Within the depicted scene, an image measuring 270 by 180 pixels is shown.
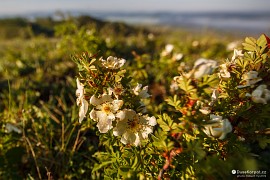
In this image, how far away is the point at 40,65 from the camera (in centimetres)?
466

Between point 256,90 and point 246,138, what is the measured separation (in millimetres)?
261

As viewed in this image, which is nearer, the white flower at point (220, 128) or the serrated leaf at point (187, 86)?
the serrated leaf at point (187, 86)

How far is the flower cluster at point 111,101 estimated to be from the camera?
4.67ft

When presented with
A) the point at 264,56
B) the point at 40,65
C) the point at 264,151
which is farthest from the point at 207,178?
the point at 40,65

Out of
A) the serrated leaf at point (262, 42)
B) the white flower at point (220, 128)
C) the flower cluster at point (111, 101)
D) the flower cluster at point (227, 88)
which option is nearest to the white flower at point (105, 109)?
the flower cluster at point (111, 101)

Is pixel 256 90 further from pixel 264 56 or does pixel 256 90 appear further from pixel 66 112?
pixel 66 112

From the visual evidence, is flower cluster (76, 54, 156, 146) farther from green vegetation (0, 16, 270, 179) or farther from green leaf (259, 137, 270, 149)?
green leaf (259, 137, 270, 149)

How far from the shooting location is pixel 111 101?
142 cm

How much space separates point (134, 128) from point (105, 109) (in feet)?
0.55

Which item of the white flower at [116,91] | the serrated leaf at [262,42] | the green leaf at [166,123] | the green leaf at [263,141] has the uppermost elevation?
the serrated leaf at [262,42]

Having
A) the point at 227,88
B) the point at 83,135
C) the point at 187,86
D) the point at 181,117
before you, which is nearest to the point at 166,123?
the point at 181,117

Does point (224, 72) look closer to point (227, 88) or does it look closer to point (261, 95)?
point (227, 88)

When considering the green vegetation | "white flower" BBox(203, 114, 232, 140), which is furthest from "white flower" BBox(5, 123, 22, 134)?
"white flower" BBox(203, 114, 232, 140)

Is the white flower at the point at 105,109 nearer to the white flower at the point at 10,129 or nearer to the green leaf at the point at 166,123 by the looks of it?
the green leaf at the point at 166,123
